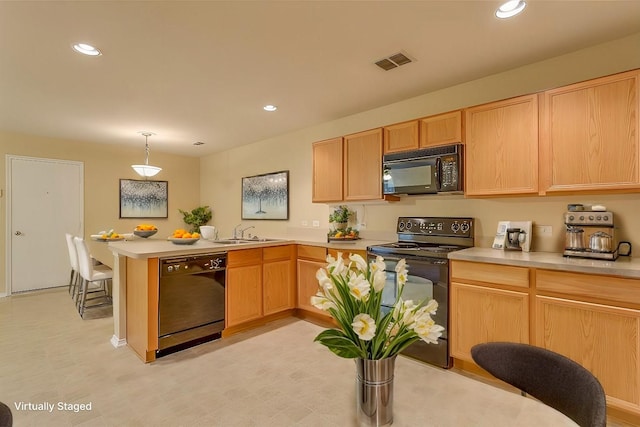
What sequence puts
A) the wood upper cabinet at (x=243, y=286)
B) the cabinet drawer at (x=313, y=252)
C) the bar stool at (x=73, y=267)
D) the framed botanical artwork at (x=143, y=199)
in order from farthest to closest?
the framed botanical artwork at (x=143, y=199), the bar stool at (x=73, y=267), the cabinet drawer at (x=313, y=252), the wood upper cabinet at (x=243, y=286)

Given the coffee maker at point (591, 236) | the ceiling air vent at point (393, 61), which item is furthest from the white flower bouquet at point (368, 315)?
the ceiling air vent at point (393, 61)

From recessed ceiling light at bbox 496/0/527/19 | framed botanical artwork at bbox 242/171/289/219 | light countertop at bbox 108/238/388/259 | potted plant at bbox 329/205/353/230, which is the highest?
recessed ceiling light at bbox 496/0/527/19

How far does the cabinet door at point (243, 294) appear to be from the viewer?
128 inches

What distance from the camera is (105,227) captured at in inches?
217

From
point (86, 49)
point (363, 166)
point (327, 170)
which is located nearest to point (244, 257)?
point (327, 170)

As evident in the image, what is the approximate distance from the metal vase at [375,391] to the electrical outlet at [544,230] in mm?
2427

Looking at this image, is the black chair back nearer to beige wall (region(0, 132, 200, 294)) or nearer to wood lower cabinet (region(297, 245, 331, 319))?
wood lower cabinet (region(297, 245, 331, 319))

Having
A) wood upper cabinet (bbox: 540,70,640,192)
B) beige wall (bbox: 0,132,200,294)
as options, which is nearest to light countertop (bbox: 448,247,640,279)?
wood upper cabinet (bbox: 540,70,640,192)

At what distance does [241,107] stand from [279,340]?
2571 millimetres

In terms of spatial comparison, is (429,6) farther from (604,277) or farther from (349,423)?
(349,423)

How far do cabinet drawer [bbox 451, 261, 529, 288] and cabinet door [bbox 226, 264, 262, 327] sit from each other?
2.00 m

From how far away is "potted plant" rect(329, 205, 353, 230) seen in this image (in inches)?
155

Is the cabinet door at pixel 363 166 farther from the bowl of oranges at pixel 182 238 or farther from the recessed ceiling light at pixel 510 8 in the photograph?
the bowl of oranges at pixel 182 238

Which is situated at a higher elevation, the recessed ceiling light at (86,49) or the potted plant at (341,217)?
the recessed ceiling light at (86,49)
